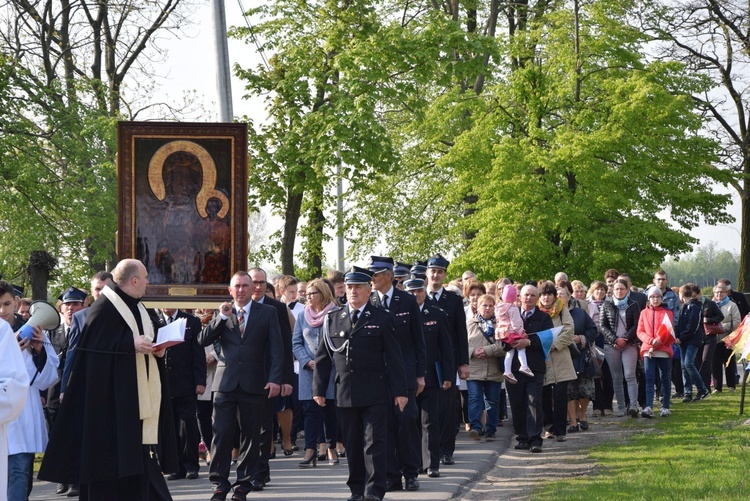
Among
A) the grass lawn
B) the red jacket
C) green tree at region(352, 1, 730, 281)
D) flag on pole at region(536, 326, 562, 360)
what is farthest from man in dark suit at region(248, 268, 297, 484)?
green tree at region(352, 1, 730, 281)

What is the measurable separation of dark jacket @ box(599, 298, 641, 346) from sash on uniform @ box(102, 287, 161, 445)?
1053 cm

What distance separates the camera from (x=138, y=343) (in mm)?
8656

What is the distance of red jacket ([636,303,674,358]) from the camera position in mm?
17688

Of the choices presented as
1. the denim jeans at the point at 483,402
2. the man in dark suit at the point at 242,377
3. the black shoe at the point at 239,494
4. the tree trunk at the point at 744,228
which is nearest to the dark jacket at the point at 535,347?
the denim jeans at the point at 483,402

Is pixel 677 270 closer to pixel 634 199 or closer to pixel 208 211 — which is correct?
pixel 634 199

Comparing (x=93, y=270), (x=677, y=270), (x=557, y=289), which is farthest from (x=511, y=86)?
(x=677, y=270)

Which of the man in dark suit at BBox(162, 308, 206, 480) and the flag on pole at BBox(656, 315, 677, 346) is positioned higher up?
the flag on pole at BBox(656, 315, 677, 346)

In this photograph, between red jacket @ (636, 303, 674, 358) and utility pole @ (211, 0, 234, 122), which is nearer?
utility pole @ (211, 0, 234, 122)

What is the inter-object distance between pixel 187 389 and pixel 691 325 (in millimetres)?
10974

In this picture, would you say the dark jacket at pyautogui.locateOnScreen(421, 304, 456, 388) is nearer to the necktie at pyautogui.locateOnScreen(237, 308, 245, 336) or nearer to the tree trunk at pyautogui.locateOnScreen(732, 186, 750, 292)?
the necktie at pyautogui.locateOnScreen(237, 308, 245, 336)

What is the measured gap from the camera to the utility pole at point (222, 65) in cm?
1617

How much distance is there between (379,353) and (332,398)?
3285 millimetres

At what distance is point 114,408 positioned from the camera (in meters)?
8.63

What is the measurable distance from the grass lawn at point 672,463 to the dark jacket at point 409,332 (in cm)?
165
